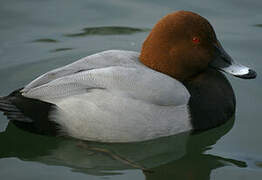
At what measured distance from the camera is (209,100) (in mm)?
5035

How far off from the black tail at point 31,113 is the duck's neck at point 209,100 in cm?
128

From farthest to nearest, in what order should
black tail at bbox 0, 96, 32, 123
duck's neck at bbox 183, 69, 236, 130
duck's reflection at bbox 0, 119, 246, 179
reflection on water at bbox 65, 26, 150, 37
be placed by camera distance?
reflection on water at bbox 65, 26, 150, 37 → duck's neck at bbox 183, 69, 236, 130 → black tail at bbox 0, 96, 32, 123 → duck's reflection at bbox 0, 119, 246, 179

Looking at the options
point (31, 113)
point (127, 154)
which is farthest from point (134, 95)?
point (31, 113)

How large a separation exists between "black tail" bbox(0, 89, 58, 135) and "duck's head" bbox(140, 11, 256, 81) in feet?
3.48

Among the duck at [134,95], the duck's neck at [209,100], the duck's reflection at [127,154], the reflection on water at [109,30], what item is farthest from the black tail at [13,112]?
the reflection on water at [109,30]

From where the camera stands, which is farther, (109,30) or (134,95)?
(109,30)

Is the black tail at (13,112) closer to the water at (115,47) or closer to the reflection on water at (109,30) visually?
the water at (115,47)

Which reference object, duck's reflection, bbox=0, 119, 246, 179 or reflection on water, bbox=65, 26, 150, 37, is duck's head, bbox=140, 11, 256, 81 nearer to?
duck's reflection, bbox=0, 119, 246, 179

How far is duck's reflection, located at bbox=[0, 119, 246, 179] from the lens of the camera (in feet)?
15.2

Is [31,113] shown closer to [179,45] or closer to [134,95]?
[134,95]

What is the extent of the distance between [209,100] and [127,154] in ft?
3.06

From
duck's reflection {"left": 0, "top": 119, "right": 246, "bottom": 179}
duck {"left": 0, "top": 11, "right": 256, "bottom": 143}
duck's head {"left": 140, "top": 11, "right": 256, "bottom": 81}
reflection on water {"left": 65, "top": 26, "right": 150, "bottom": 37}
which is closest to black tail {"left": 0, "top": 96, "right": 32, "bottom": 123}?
duck {"left": 0, "top": 11, "right": 256, "bottom": 143}

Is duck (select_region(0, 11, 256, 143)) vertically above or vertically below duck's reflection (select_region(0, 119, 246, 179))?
above

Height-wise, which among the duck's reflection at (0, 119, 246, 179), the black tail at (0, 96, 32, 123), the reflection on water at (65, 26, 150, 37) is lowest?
the duck's reflection at (0, 119, 246, 179)
